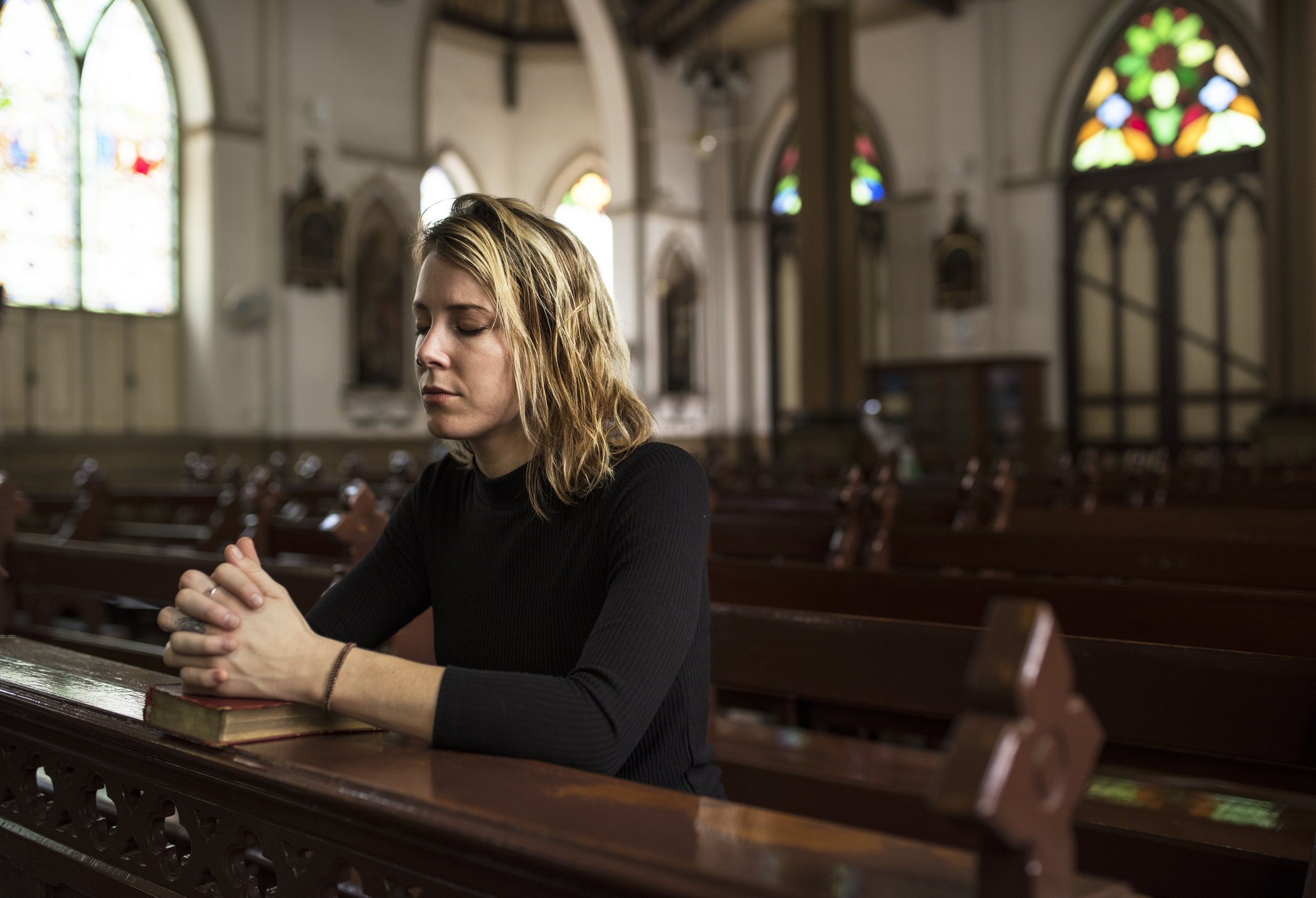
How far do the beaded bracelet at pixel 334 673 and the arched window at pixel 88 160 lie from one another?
1049cm

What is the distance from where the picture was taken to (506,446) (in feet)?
5.00

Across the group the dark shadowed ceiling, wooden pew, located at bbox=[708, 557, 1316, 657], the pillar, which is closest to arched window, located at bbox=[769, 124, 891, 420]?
the dark shadowed ceiling

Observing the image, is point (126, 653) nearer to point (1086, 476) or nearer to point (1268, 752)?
point (1268, 752)

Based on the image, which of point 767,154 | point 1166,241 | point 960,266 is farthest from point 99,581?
point 767,154

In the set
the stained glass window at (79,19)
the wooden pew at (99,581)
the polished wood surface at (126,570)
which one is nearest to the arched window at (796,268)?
the stained glass window at (79,19)

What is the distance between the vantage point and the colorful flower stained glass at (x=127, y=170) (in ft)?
35.5

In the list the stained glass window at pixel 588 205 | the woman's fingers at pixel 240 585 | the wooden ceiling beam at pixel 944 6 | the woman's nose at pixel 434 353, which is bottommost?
the woman's fingers at pixel 240 585

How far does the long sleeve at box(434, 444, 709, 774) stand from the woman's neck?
0.55 feet

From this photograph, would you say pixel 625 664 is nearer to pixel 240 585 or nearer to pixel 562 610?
pixel 562 610

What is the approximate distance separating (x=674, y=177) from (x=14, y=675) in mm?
14732

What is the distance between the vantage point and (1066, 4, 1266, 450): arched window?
13.1m

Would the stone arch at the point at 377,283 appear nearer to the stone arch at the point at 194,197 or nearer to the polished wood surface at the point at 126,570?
the stone arch at the point at 194,197

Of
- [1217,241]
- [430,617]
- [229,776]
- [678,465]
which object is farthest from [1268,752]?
[1217,241]

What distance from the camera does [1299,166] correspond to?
9398 mm
